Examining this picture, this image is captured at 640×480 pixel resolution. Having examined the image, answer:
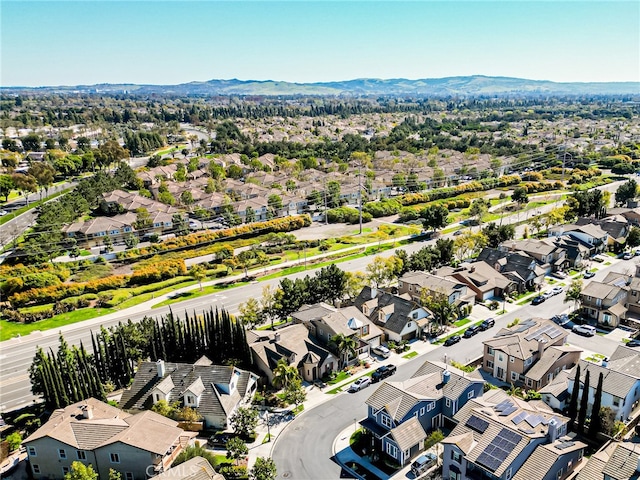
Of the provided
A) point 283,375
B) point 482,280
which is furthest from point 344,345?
point 482,280

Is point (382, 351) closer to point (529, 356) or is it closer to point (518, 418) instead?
point (529, 356)

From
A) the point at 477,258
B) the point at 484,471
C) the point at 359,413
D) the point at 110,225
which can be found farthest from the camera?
the point at 110,225

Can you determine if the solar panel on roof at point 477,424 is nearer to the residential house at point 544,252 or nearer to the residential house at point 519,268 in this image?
the residential house at point 519,268

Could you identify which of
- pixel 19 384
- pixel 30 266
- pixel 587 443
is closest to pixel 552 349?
Result: pixel 587 443

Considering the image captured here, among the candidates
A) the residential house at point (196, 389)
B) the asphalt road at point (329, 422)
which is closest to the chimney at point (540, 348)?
the asphalt road at point (329, 422)

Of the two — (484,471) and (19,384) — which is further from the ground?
(484,471)

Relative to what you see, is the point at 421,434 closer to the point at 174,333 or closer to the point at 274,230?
the point at 174,333

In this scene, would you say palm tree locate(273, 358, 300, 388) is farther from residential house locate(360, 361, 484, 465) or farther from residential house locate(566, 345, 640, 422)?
residential house locate(566, 345, 640, 422)
